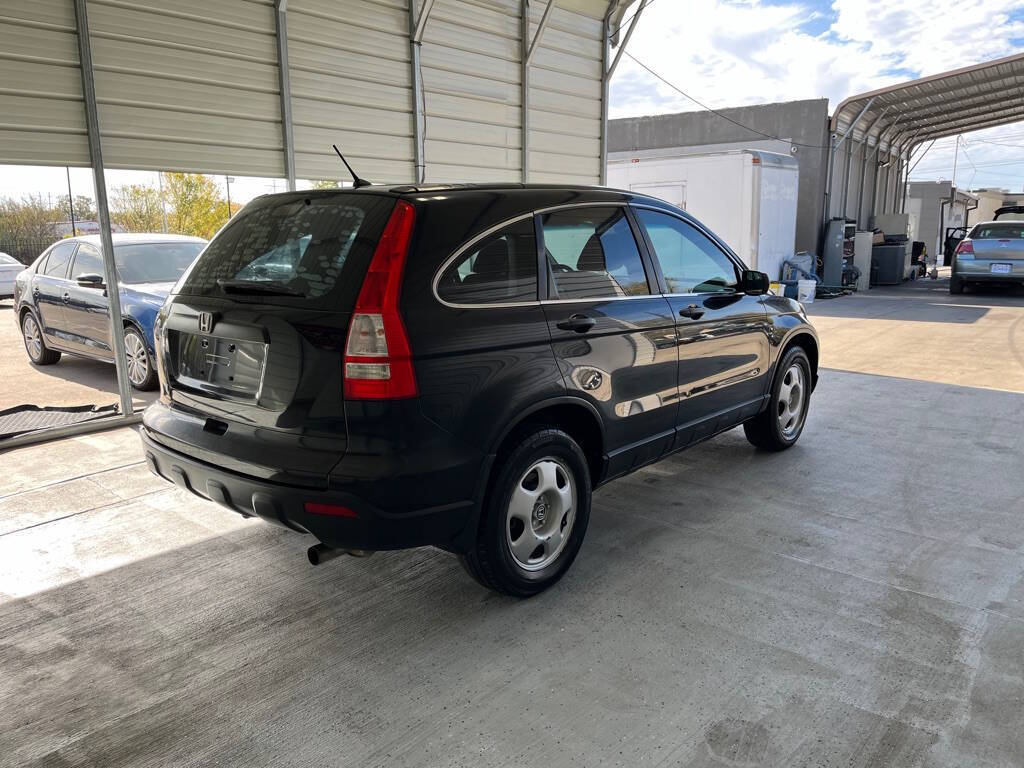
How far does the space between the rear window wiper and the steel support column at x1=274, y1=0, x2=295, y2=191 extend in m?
3.85

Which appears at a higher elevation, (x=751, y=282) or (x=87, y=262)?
(x=87, y=262)

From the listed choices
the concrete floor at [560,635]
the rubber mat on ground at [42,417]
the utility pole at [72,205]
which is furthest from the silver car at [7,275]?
the concrete floor at [560,635]

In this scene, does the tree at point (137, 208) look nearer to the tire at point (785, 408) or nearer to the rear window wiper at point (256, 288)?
the rear window wiper at point (256, 288)

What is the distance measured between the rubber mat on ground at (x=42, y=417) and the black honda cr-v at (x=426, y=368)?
3.26 metres

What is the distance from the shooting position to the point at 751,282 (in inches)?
180

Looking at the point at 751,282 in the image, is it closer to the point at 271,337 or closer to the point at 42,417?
the point at 271,337

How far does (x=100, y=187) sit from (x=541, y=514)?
14.7ft

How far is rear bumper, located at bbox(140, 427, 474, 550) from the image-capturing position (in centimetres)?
261

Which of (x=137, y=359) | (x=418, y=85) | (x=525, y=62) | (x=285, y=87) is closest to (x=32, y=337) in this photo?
(x=137, y=359)

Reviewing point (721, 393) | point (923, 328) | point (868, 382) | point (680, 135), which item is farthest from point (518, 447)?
point (680, 135)

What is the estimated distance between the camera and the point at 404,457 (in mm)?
2613

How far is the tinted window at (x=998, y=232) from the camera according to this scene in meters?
16.5

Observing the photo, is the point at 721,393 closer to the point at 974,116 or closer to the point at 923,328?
the point at 923,328

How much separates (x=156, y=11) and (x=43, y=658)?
5.00 metres
